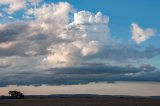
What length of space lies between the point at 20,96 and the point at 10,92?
23.4 feet

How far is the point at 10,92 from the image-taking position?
190375 mm

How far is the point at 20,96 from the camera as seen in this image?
185625mm
